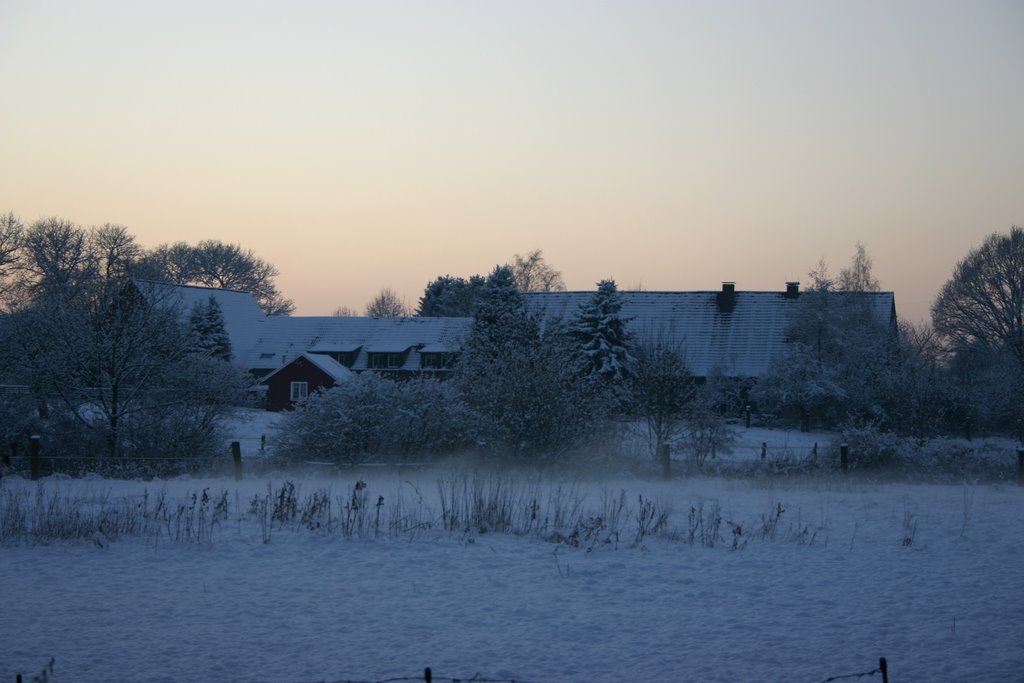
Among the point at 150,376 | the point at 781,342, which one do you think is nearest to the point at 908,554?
the point at 150,376

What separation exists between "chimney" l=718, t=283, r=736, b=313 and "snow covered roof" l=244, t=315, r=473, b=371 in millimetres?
14371

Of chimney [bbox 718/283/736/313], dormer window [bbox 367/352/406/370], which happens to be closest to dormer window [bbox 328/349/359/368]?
dormer window [bbox 367/352/406/370]

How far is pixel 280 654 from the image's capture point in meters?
7.56

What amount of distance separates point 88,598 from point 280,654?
9.95ft

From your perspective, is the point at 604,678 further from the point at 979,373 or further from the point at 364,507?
the point at 979,373

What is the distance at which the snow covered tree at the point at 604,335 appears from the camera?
124ft

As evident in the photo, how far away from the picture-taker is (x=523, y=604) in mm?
9273

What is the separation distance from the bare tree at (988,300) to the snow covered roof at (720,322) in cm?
320

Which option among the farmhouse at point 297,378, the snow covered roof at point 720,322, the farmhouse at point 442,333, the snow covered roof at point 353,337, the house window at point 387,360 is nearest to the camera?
the farmhouse at point 297,378

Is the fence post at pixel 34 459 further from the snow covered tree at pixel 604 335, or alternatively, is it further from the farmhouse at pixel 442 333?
the snow covered tree at pixel 604 335

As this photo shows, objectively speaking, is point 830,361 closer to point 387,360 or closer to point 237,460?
point 387,360

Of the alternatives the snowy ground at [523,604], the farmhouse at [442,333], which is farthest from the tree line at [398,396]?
the farmhouse at [442,333]

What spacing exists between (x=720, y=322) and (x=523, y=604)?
4009 centimetres

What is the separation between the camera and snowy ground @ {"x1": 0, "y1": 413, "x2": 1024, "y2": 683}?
288 inches
